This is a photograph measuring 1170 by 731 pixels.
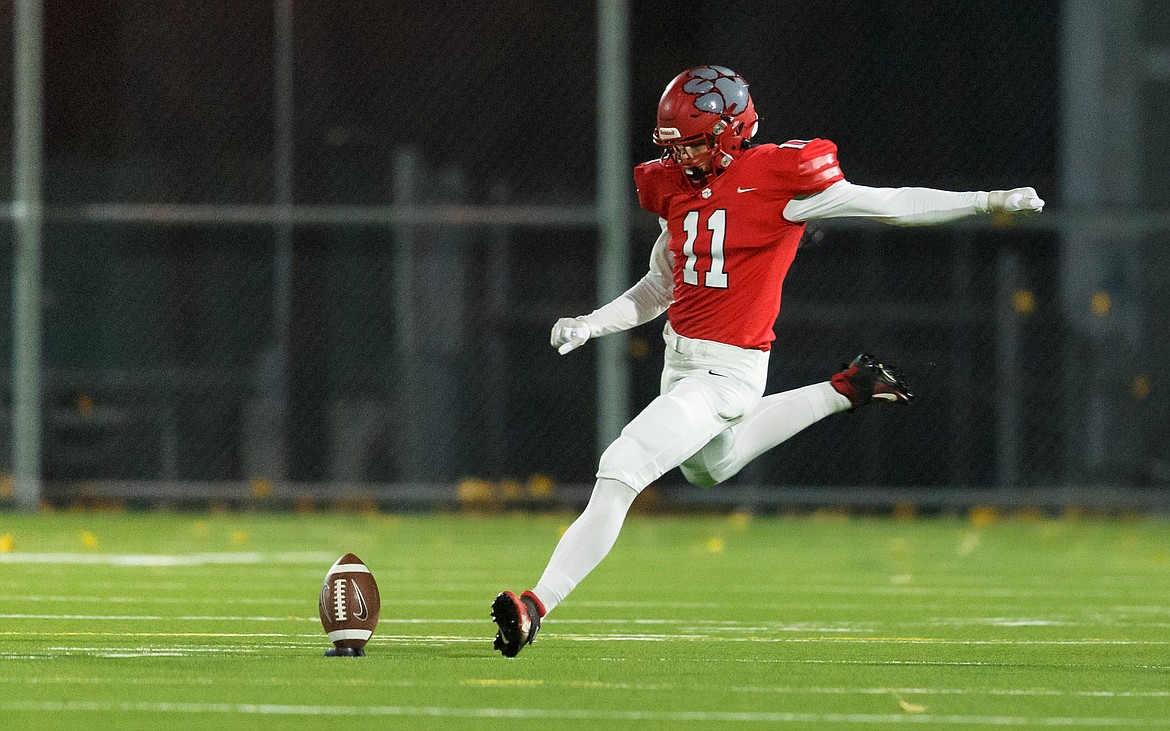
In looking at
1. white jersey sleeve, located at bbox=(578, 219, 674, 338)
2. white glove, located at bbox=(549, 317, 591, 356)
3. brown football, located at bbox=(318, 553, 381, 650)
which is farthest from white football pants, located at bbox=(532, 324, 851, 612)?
brown football, located at bbox=(318, 553, 381, 650)

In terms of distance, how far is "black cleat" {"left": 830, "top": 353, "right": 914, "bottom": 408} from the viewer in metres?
7.53

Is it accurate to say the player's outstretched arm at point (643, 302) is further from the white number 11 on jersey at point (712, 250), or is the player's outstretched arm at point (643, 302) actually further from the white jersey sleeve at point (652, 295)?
the white number 11 on jersey at point (712, 250)

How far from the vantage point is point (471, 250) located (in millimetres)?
15398

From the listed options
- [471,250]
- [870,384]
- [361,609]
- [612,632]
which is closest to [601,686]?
[361,609]

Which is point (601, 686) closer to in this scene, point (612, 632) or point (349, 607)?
point (349, 607)

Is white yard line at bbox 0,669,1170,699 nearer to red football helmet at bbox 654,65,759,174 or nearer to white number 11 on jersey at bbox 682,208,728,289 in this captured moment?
white number 11 on jersey at bbox 682,208,728,289

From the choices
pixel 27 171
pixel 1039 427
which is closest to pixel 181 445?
pixel 27 171

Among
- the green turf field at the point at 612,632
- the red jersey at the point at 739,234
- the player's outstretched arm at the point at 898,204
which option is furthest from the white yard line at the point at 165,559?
the player's outstretched arm at the point at 898,204

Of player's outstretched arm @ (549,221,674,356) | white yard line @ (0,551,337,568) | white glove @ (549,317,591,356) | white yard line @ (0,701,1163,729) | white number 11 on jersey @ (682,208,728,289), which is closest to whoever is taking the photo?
white yard line @ (0,701,1163,729)

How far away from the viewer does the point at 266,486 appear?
15250 millimetres

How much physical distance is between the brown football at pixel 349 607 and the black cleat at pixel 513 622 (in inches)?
16.0

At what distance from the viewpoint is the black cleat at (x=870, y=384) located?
7.53 m

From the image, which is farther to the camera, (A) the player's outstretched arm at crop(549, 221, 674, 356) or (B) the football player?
(A) the player's outstretched arm at crop(549, 221, 674, 356)

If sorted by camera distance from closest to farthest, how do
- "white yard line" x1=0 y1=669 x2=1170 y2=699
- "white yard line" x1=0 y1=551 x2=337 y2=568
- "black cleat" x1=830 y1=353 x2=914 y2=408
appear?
"white yard line" x1=0 y1=669 x2=1170 y2=699 → "black cleat" x1=830 y1=353 x2=914 y2=408 → "white yard line" x1=0 y1=551 x2=337 y2=568
